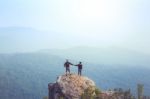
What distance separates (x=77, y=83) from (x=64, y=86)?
2.39 metres

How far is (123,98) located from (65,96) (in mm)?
11045

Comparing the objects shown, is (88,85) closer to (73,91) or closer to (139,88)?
(73,91)

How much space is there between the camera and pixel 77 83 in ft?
214

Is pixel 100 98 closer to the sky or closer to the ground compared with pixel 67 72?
closer to the ground

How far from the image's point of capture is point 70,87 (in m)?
64.5

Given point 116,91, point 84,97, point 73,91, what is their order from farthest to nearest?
point 116,91 → point 73,91 → point 84,97

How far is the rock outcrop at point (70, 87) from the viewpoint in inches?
2511

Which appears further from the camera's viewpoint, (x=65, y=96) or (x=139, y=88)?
(x=139, y=88)

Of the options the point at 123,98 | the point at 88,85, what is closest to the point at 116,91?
the point at 123,98

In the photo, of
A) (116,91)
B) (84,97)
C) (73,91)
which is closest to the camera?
Result: (84,97)

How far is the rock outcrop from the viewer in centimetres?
6378

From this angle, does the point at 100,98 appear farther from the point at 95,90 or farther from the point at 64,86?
the point at 64,86

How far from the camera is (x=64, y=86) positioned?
64.5 meters

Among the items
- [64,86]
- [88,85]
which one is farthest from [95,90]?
[64,86]
